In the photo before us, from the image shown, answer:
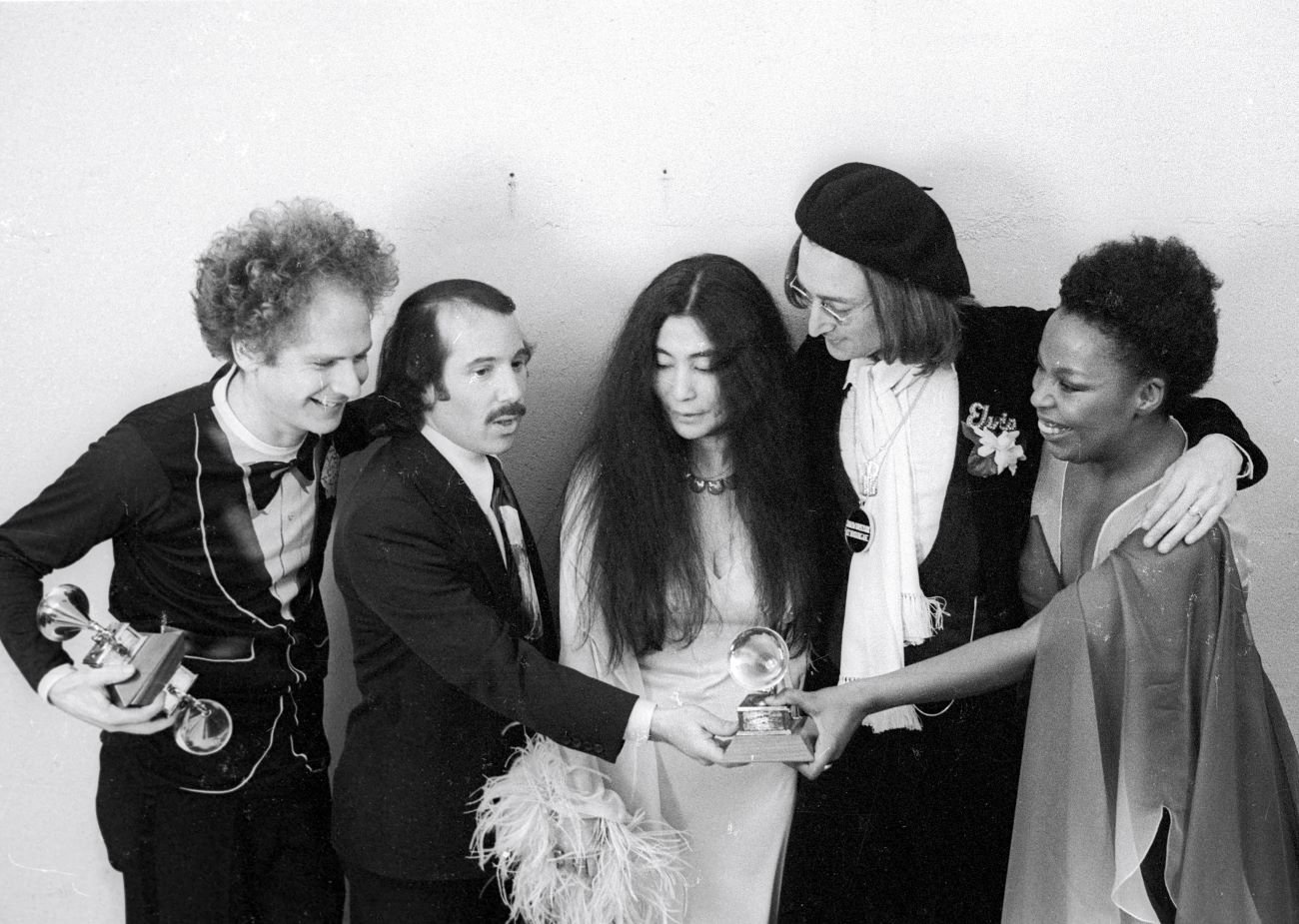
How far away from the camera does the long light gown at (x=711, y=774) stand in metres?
2.53

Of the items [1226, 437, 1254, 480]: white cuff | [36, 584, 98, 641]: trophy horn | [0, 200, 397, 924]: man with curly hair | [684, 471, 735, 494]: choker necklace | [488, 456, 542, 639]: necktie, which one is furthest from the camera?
[684, 471, 735, 494]: choker necklace

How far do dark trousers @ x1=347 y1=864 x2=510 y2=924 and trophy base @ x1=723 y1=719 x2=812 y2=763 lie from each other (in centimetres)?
59

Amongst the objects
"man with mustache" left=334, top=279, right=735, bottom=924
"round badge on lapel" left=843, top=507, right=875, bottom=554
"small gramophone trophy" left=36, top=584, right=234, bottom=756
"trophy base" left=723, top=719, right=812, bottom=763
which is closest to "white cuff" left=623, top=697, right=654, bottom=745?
"man with mustache" left=334, top=279, right=735, bottom=924

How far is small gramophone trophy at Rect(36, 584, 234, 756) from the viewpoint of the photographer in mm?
2111

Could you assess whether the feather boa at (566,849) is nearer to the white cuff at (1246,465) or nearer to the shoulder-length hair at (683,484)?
the shoulder-length hair at (683,484)

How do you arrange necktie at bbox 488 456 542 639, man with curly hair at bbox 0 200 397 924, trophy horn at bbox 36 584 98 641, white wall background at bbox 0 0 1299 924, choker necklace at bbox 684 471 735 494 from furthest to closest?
white wall background at bbox 0 0 1299 924 → choker necklace at bbox 684 471 735 494 → necktie at bbox 488 456 542 639 → man with curly hair at bbox 0 200 397 924 → trophy horn at bbox 36 584 98 641

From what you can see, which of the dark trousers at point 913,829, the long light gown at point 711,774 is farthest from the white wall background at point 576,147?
the dark trousers at point 913,829

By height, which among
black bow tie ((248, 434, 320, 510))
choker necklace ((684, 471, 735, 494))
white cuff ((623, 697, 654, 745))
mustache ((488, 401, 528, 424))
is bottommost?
white cuff ((623, 697, 654, 745))

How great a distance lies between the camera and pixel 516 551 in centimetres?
249

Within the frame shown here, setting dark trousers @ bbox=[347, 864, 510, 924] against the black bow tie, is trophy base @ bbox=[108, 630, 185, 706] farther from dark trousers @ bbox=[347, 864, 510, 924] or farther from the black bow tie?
dark trousers @ bbox=[347, 864, 510, 924]

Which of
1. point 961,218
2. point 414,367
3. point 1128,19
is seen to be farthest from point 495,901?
point 1128,19

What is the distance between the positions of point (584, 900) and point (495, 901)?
0.30m

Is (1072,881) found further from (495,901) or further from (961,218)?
(961,218)

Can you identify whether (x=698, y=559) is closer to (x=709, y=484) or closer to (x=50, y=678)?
(x=709, y=484)
